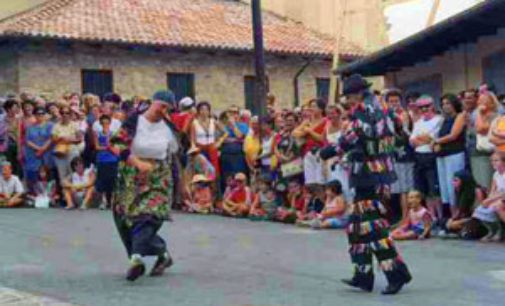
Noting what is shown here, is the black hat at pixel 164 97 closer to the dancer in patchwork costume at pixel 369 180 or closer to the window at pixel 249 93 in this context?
the dancer in patchwork costume at pixel 369 180

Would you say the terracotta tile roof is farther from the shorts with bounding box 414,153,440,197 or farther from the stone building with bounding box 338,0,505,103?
the shorts with bounding box 414,153,440,197

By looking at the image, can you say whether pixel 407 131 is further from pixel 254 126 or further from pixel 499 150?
pixel 254 126

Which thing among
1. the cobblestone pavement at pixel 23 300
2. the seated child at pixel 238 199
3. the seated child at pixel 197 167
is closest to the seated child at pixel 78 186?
the seated child at pixel 197 167

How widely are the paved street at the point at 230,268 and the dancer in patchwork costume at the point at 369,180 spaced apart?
0.82 feet

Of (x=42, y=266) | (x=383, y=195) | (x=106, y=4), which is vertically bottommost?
(x=42, y=266)

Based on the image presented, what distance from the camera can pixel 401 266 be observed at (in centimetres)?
802

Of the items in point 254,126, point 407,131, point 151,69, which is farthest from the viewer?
point 151,69

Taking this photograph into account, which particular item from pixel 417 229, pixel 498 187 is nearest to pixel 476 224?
pixel 498 187

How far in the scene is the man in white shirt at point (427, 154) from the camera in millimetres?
12469

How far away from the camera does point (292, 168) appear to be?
14.5 m

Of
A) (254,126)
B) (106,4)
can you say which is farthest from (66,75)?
(254,126)

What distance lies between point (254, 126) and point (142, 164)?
6873 millimetres

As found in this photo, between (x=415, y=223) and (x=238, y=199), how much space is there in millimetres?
4041

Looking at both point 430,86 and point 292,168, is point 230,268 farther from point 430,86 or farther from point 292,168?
point 430,86
